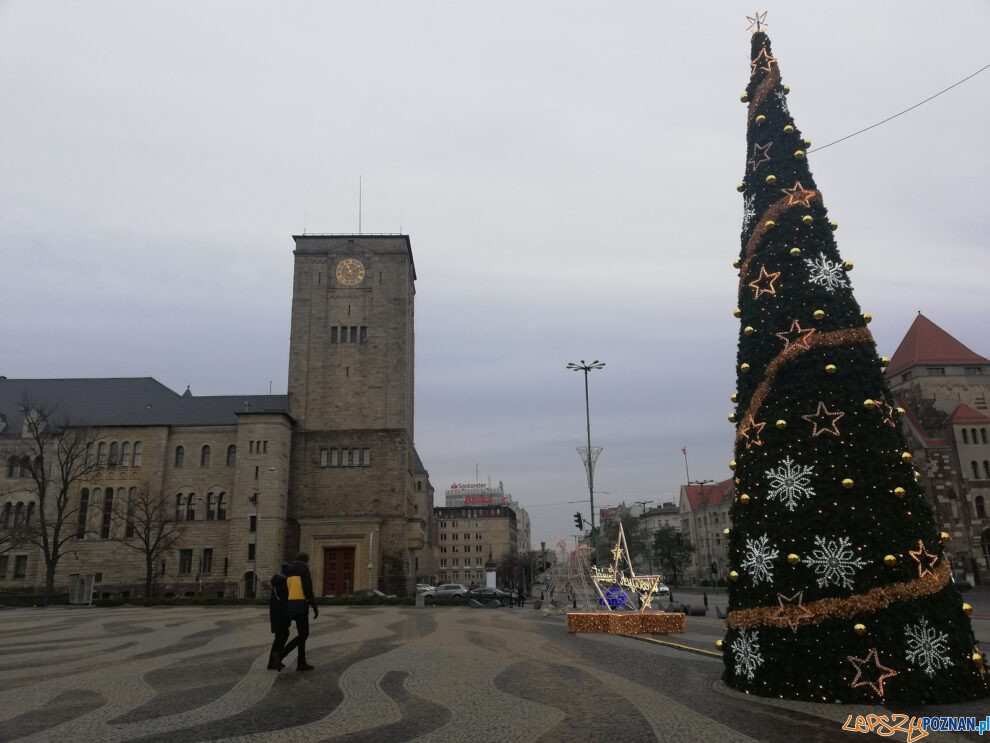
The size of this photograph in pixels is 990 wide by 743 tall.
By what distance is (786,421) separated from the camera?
313 inches

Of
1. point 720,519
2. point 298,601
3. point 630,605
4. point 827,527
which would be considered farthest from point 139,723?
point 720,519

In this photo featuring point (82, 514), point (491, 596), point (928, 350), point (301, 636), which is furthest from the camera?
point (928, 350)

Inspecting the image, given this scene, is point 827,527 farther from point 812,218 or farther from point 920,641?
point 812,218

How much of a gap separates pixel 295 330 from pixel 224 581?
18.7 metres

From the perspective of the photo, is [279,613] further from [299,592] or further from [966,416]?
[966,416]

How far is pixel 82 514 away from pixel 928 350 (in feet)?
235

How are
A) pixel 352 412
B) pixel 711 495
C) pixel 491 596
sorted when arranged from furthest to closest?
1. pixel 711 495
2. pixel 352 412
3. pixel 491 596

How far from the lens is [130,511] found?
48.1 m

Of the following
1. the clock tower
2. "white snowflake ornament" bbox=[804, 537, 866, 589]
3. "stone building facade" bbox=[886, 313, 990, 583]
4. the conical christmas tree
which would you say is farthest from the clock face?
"white snowflake ornament" bbox=[804, 537, 866, 589]

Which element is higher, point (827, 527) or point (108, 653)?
point (827, 527)

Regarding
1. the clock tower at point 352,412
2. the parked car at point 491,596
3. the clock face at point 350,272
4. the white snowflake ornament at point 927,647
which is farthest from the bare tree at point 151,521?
the white snowflake ornament at point 927,647

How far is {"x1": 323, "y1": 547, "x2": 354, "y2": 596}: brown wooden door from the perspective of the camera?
45.6m

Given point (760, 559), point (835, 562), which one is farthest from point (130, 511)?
point (835, 562)

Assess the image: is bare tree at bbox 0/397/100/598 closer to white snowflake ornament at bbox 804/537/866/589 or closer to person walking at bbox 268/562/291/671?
person walking at bbox 268/562/291/671
